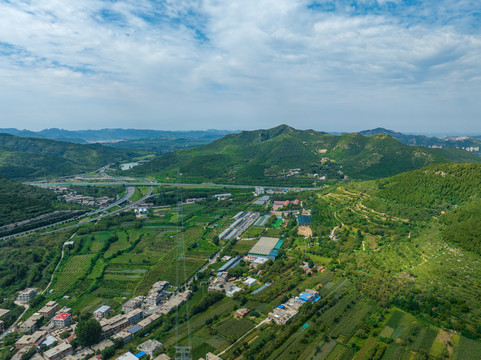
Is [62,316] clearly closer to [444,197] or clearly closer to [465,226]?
[465,226]

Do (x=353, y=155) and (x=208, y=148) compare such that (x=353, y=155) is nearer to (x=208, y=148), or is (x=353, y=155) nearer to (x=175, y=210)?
(x=208, y=148)

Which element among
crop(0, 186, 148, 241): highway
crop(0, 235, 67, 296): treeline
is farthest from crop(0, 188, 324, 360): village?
crop(0, 186, 148, 241): highway

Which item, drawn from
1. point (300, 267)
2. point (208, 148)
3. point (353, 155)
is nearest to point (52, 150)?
point (208, 148)

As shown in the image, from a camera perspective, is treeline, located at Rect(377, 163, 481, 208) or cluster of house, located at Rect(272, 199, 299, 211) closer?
Result: treeline, located at Rect(377, 163, 481, 208)

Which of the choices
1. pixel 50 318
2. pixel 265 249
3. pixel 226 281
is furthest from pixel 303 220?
pixel 50 318

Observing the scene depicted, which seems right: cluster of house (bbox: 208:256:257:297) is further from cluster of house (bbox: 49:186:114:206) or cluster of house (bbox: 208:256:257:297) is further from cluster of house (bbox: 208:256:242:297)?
cluster of house (bbox: 49:186:114:206)

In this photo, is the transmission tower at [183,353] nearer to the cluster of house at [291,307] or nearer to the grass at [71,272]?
the cluster of house at [291,307]

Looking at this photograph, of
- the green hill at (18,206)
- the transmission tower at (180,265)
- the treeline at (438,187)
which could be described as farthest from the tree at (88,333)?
the treeline at (438,187)
